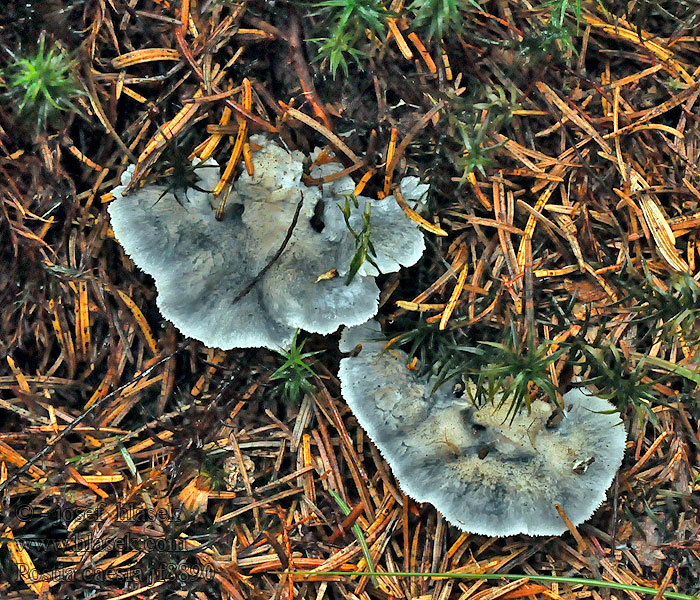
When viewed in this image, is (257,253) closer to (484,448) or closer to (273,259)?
(273,259)

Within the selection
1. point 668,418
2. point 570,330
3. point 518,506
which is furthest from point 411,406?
point 668,418

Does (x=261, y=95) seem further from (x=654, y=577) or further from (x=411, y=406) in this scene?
(x=654, y=577)

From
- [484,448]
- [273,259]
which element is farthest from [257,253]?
[484,448]

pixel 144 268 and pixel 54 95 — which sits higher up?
pixel 54 95

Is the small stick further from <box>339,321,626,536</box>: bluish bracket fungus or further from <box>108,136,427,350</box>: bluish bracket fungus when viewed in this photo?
<box>339,321,626,536</box>: bluish bracket fungus

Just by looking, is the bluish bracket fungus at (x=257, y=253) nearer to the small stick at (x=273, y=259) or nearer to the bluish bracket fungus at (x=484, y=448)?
the small stick at (x=273, y=259)
